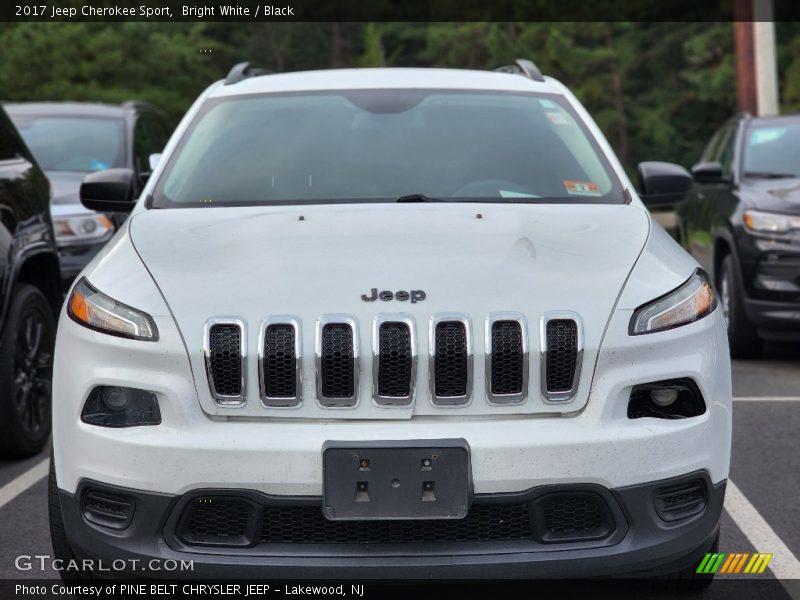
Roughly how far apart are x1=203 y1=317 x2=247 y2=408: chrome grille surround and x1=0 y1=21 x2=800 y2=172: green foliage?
120 ft

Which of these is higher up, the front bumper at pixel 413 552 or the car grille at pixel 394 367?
the car grille at pixel 394 367

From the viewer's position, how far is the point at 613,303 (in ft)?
11.9

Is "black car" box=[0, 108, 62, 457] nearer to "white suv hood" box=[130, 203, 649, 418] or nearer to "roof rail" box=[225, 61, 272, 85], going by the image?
"roof rail" box=[225, 61, 272, 85]

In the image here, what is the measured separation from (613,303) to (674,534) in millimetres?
630

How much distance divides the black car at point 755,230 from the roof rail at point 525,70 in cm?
305

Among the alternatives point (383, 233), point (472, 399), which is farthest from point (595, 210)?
point (472, 399)

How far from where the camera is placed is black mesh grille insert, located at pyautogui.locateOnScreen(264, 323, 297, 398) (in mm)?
3461

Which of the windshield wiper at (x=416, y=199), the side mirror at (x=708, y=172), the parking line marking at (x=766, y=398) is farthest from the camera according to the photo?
the side mirror at (x=708, y=172)

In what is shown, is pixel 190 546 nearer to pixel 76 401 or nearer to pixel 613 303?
pixel 76 401

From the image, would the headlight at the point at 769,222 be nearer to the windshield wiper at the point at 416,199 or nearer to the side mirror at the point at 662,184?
the side mirror at the point at 662,184

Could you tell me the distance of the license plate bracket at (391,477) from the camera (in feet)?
11.1

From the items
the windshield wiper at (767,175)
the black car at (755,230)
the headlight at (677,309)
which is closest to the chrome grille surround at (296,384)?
the headlight at (677,309)

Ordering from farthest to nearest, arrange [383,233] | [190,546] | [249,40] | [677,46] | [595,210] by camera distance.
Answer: [249,40] → [677,46] → [595,210] → [383,233] → [190,546]
